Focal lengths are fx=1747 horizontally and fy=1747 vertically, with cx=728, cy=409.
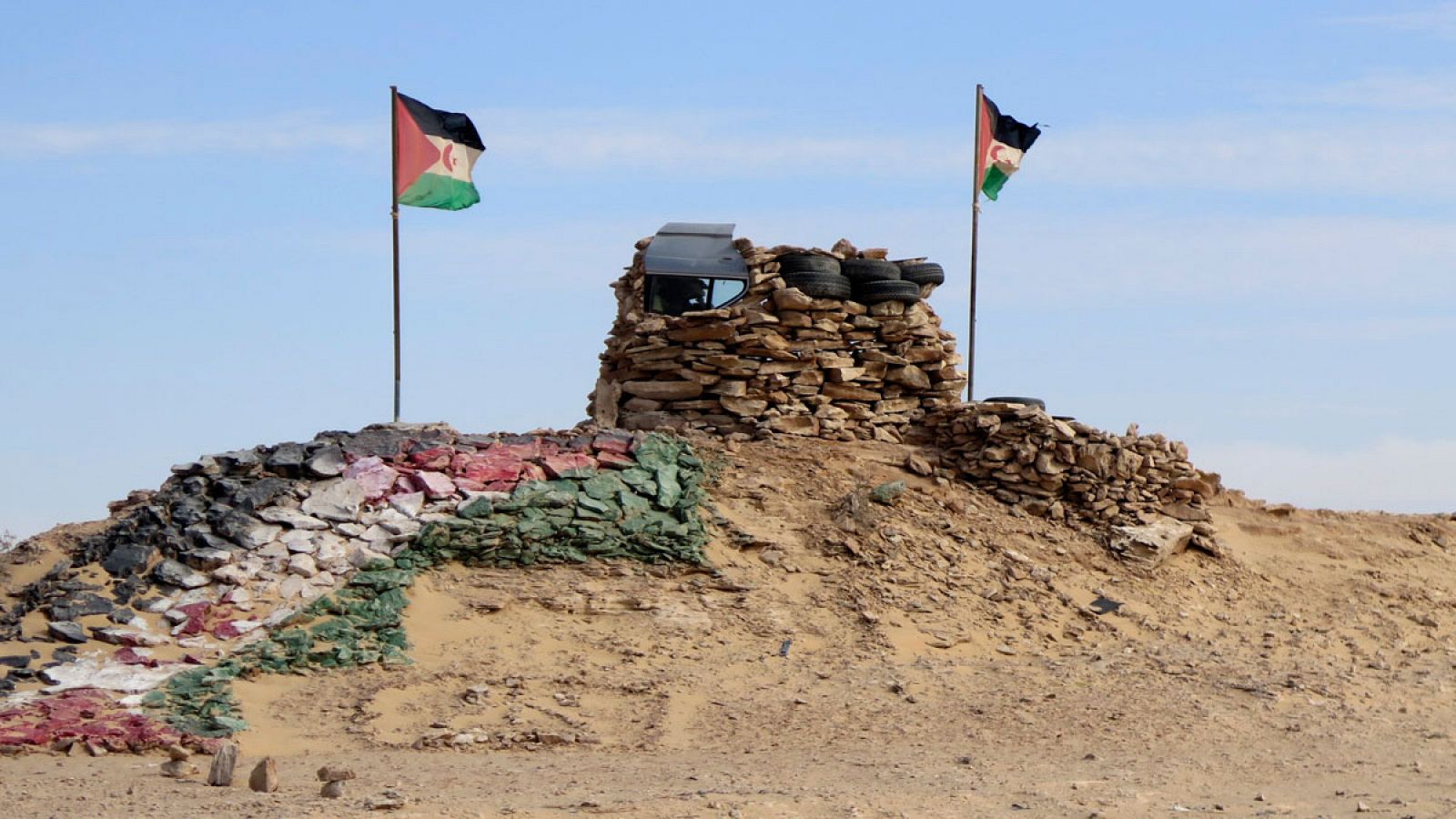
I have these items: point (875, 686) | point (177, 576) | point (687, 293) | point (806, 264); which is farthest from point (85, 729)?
point (806, 264)

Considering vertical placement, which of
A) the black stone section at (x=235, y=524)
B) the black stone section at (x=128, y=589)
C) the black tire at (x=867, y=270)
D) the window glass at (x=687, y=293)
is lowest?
the black stone section at (x=128, y=589)

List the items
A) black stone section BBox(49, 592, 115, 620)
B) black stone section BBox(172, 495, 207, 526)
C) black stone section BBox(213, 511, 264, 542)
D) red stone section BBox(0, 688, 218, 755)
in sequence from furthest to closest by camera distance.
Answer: black stone section BBox(172, 495, 207, 526), black stone section BBox(213, 511, 264, 542), black stone section BBox(49, 592, 115, 620), red stone section BBox(0, 688, 218, 755)

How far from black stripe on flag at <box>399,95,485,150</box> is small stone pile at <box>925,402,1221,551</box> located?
5.76 m

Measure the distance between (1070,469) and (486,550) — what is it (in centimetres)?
572

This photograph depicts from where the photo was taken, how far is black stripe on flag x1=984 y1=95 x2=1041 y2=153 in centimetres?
1933

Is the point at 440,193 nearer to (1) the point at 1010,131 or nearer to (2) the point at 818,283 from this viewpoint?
(2) the point at 818,283

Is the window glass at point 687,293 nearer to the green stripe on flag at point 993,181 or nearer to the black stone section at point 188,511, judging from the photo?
the green stripe on flag at point 993,181

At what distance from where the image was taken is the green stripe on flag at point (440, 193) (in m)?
17.5

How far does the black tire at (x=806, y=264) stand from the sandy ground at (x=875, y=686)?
70.7 inches

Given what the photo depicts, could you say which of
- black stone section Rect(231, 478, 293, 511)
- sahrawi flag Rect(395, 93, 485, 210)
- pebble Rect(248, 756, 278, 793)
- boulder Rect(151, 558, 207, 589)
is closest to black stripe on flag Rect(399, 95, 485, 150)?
sahrawi flag Rect(395, 93, 485, 210)

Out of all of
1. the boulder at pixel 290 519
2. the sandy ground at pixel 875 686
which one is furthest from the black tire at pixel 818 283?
the boulder at pixel 290 519

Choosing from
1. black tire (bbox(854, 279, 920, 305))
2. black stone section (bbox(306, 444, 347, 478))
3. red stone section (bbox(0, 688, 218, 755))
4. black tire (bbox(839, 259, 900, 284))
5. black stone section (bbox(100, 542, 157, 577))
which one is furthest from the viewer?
black tire (bbox(839, 259, 900, 284))

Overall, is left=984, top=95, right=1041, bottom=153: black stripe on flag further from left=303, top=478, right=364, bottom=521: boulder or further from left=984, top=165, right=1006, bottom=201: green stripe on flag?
left=303, top=478, right=364, bottom=521: boulder

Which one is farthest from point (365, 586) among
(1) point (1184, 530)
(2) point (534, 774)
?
(1) point (1184, 530)
